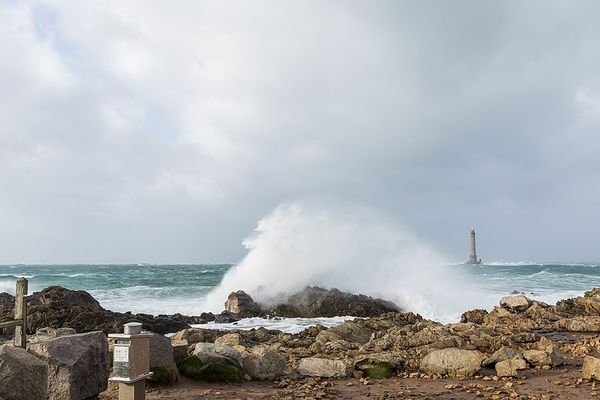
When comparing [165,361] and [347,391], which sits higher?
[165,361]

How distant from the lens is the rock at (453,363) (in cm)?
983

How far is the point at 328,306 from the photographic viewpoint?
25.3 metres

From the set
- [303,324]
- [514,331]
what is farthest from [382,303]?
[514,331]

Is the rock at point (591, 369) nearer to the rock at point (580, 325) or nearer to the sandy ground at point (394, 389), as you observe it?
the sandy ground at point (394, 389)

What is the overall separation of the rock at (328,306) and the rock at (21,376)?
63.8 feet

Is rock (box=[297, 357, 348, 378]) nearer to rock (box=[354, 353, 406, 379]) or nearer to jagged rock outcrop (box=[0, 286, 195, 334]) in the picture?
rock (box=[354, 353, 406, 379])

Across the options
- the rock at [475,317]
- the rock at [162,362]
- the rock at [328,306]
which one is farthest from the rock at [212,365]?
the rock at [328,306]

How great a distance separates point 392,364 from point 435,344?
2.76m

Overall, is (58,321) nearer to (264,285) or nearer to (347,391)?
(264,285)

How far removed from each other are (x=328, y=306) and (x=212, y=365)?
1659cm

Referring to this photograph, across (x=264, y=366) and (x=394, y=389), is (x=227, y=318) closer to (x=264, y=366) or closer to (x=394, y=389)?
(x=264, y=366)

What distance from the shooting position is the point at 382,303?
2648 centimetres

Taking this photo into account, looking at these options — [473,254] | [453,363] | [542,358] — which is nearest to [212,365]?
[453,363]

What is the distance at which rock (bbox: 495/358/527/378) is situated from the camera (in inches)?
377
